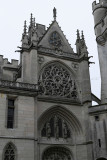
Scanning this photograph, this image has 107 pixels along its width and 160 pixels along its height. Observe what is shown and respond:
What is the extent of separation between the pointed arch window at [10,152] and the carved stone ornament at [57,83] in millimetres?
5681

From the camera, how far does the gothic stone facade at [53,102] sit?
693 inches

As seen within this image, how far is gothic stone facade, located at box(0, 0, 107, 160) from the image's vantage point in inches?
693

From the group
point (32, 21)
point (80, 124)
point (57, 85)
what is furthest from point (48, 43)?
point (80, 124)

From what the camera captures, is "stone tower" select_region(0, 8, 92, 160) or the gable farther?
the gable

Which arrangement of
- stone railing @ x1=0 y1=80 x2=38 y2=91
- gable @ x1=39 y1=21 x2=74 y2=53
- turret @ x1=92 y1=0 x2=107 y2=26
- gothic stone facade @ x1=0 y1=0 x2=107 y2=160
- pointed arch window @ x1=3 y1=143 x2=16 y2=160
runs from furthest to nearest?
turret @ x1=92 y1=0 x2=107 y2=26
gable @ x1=39 y1=21 x2=74 y2=53
stone railing @ x1=0 y1=80 x2=38 y2=91
gothic stone facade @ x1=0 y1=0 x2=107 y2=160
pointed arch window @ x1=3 y1=143 x2=16 y2=160

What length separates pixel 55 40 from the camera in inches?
970

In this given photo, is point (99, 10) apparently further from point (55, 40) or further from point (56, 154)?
point (56, 154)

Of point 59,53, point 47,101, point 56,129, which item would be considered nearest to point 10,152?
point 56,129

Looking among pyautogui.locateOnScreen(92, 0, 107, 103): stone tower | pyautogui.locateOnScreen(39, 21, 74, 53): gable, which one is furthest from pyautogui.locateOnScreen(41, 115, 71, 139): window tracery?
pyautogui.locateOnScreen(39, 21, 74, 53): gable

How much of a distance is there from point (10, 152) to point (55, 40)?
12317 mm

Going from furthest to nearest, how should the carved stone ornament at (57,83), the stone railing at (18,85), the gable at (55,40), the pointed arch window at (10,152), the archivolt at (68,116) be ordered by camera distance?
the gable at (55,40) → the carved stone ornament at (57,83) → the archivolt at (68,116) → the stone railing at (18,85) → the pointed arch window at (10,152)

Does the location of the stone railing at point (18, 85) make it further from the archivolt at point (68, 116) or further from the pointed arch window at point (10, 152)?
the pointed arch window at point (10, 152)

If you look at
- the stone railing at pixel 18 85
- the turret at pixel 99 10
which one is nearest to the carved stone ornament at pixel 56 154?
the stone railing at pixel 18 85

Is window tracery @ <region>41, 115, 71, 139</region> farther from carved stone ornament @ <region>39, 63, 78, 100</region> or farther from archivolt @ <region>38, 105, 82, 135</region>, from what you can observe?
carved stone ornament @ <region>39, 63, 78, 100</region>
